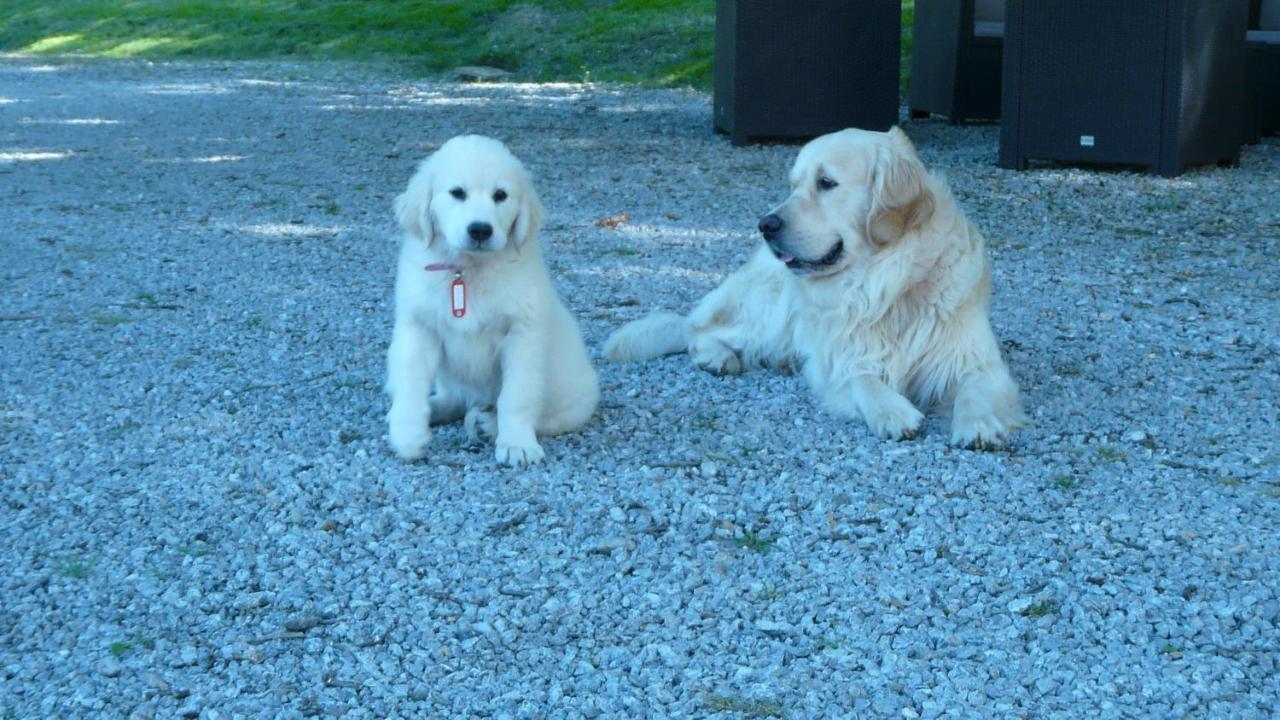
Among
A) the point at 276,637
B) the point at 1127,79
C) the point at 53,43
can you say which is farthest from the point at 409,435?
the point at 53,43

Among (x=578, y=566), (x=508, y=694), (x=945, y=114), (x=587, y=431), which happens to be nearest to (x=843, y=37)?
(x=945, y=114)

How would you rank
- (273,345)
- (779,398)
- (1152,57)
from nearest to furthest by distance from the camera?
(779,398)
(273,345)
(1152,57)

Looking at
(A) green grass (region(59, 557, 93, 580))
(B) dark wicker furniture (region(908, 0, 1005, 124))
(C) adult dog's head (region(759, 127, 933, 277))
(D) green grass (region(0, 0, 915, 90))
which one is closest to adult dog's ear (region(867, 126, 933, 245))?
(C) adult dog's head (region(759, 127, 933, 277))

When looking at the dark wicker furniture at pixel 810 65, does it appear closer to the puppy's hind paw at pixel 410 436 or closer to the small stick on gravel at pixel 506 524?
the puppy's hind paw at pixel 410 436

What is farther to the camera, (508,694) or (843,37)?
(843,37)

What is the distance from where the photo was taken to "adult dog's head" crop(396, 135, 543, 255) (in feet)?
12.8

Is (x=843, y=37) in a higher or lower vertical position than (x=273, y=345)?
higher

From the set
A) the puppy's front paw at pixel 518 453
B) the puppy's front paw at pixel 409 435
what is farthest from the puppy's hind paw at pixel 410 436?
the puppy's front paw at pixel 518 453

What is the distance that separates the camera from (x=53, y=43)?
84.3 feet

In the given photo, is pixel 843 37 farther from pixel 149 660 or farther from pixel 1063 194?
pixel 149 660

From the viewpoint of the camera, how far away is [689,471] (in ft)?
13.7

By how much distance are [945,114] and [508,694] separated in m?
10.6

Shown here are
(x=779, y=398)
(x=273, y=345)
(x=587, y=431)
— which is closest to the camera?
(x=587, y=431)

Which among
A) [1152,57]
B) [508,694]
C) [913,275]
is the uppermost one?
[1152,57]
